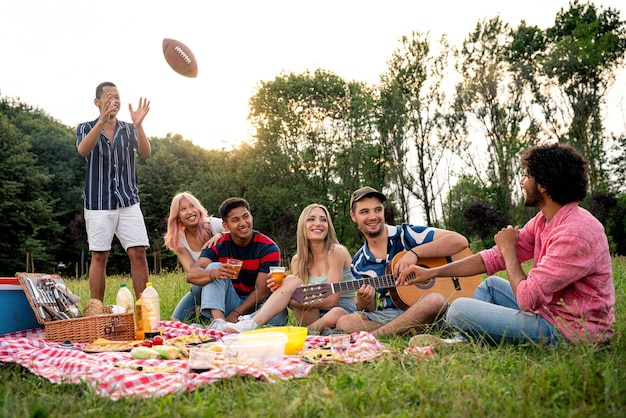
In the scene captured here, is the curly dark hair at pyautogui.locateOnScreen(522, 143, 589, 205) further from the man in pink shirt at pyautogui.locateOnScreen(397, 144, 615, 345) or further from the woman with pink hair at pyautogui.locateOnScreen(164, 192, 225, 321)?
the woman with pink hair at pyautogui.locateOnScreen(164, 192, 225, 321)

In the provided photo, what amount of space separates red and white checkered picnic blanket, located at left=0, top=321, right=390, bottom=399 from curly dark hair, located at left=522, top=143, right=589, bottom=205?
1.37 meters

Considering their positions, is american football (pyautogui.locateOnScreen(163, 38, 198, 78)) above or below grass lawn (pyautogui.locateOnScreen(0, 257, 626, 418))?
above

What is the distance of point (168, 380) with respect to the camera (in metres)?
2.89

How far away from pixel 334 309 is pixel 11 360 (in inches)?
97.6

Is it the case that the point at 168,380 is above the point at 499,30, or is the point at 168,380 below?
below

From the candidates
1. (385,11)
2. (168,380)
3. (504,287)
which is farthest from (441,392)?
(385,11)

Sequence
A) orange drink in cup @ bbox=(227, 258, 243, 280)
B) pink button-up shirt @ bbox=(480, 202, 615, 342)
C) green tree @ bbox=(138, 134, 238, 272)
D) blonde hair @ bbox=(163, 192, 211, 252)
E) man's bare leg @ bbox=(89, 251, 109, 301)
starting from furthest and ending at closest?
green tree @ bbox=(138, 134, 238, 272) → blonde hair @ bbox=(163, 192, 211, 252) → man's bare leg @ bbox=(89, 251, 109, 301) → orange drink in cup @ bbox=(227, 258, 243, 280) → pink button-up shirt @ bbox=(480, 202, 615, 342)

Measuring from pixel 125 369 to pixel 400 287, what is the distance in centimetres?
238

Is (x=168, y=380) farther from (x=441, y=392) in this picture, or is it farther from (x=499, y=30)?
(x=499, y=30)

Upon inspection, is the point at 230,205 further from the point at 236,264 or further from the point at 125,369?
the point at 125,369

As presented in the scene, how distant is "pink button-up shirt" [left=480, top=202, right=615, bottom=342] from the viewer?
2982mm

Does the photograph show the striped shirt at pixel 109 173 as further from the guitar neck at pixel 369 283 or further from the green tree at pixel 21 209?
the green tree at pixel 21 209

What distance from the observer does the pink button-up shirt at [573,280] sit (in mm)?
2982

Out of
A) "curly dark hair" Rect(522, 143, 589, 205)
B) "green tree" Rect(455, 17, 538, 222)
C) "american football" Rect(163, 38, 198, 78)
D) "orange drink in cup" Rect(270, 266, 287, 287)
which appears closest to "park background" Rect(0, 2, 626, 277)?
"green tree" Rect(455, 17, 538, 222)
